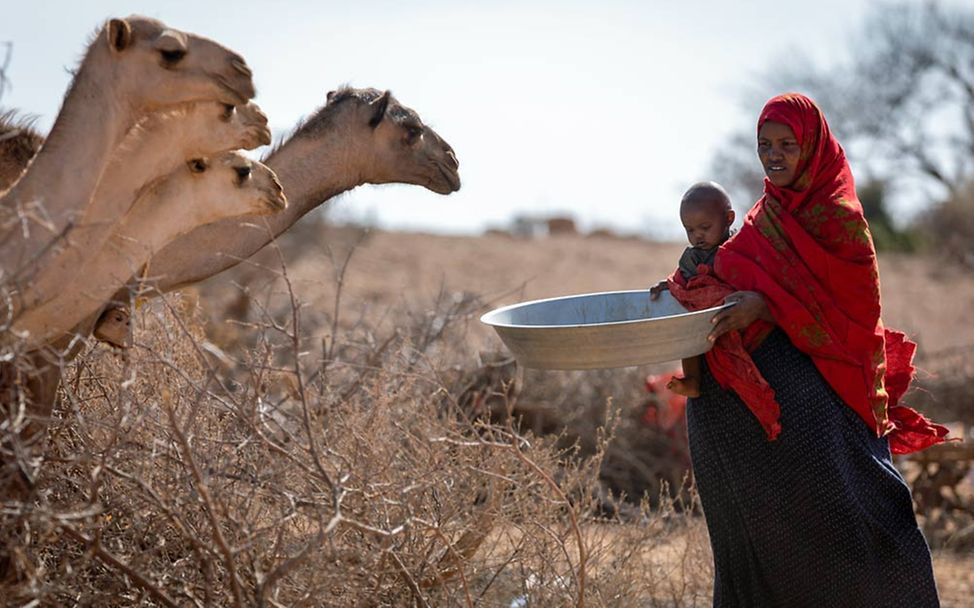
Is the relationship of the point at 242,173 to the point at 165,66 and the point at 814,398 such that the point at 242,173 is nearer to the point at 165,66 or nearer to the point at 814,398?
the point at 165,66

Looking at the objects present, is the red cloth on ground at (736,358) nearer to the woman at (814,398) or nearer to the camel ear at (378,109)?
the woman at (814,398)

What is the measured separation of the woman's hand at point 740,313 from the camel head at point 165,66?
1691 millimetres

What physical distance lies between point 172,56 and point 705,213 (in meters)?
1.93

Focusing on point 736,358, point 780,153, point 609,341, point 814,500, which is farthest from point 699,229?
point 814,500

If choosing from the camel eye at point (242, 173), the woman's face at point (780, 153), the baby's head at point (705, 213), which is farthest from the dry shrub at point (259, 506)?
the woman's face at point (780, 153)

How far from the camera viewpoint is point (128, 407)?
480cm

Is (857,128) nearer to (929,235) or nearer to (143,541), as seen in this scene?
(929,235)

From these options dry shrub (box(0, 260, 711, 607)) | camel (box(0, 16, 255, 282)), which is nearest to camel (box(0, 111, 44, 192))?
dry shrub (box(0, 260, 711, 607))

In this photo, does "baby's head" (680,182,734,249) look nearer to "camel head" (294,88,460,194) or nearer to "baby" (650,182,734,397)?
"baby" (650,182,734,397)

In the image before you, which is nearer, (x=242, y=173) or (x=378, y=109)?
(x=242, y=173)

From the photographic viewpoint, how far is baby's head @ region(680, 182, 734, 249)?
462 centimetres

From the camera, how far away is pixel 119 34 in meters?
3.83

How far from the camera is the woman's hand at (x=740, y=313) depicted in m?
4.29

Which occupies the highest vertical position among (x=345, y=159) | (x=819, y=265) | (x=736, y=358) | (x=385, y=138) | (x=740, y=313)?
(x=385, y=138)
